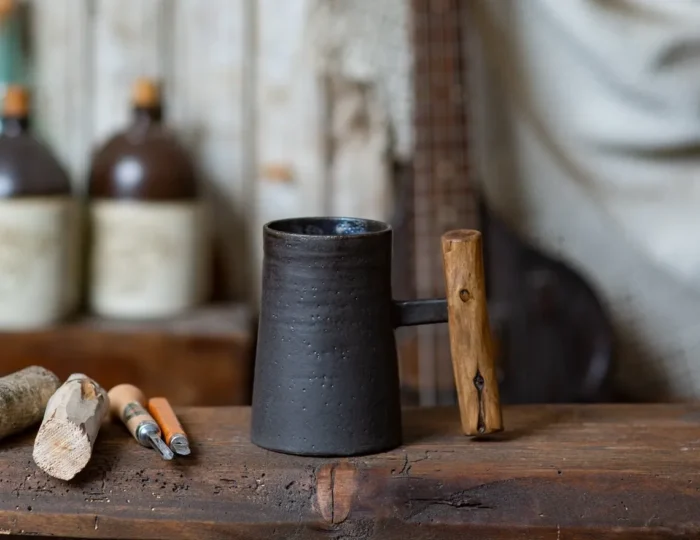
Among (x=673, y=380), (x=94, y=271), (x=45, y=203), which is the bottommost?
(x=673, y=380)

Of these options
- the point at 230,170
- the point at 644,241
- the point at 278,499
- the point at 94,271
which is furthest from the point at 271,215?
the point at 278,499

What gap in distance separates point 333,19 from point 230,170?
29cm

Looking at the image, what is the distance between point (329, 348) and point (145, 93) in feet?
2.70

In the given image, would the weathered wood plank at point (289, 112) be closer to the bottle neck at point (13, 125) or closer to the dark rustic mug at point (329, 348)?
the bottle neck at point (13, 125)

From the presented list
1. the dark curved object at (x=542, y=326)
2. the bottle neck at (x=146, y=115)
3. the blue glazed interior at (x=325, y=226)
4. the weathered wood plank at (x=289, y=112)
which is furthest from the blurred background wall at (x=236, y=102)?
the blue glazed interior at (x=325, y=226)

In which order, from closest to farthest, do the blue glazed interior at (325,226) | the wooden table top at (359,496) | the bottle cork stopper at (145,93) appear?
the wooden table top at (359,496) → the blue glazed interior at (325,226) → the bottle cork stopper at (145,93)

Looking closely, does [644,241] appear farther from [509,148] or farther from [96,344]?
[96,344]

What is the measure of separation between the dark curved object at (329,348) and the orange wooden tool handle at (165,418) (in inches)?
2.8

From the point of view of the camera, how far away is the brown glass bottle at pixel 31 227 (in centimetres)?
140

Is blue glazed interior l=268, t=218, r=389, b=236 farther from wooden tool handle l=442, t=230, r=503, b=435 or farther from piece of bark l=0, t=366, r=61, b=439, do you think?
piece of bark l=0, t=366, r=61, b=439

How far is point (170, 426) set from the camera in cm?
82

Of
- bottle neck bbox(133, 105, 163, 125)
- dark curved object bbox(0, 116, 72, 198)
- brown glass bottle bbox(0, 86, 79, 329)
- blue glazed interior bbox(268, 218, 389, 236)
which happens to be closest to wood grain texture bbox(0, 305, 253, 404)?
brown glass bottle bbox(0, 86, 79, 329)

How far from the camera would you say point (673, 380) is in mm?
1530

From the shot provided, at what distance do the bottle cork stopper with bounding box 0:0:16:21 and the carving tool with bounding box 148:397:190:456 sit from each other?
35.2 inches
